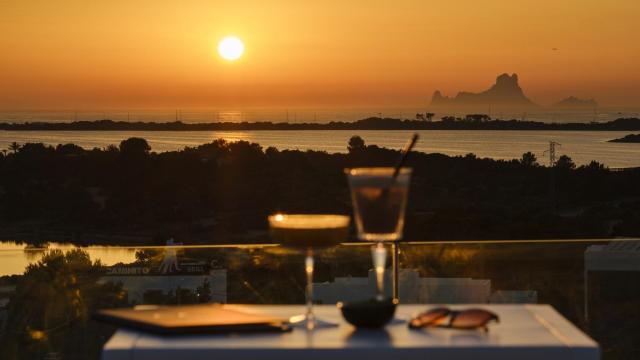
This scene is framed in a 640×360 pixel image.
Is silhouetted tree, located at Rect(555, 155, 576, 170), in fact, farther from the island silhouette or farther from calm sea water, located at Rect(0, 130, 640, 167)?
the island silhouette

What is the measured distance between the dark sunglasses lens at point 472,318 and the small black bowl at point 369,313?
5.4 inches

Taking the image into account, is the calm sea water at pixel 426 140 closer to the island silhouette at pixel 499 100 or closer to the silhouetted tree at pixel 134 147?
the silhouetted tree at pixel 134 147

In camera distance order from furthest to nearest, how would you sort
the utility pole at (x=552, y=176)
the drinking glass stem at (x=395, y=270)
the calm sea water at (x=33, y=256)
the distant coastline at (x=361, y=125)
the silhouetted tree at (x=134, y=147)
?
the distant coastline at (x=361, y=125)
the silhouetted tree at (x=134, y=147)
the utility pole at (x=552, y=176)
the calm sea water at (x=33, y=256)
the drinking glass stem at (x=395, y=270)

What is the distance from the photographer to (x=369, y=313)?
205cm

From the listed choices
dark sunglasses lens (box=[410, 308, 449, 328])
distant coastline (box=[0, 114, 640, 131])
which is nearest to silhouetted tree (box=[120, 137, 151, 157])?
distant coastline (box=[0, 114, 640, 131])

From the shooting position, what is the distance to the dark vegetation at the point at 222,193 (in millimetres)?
27266

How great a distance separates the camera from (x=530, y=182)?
30672mm

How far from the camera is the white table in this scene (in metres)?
1.89

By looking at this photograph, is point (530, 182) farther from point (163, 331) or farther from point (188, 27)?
point (163, 331)

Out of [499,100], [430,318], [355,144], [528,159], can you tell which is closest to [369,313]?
[430,318]

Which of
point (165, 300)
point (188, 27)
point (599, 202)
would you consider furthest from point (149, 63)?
point (165, 300)

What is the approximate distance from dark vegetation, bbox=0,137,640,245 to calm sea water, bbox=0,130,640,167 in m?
2.39

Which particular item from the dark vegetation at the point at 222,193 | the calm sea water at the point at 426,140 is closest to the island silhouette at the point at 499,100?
the calm sea water at the point at 426,140

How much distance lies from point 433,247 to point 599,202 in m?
25.3
